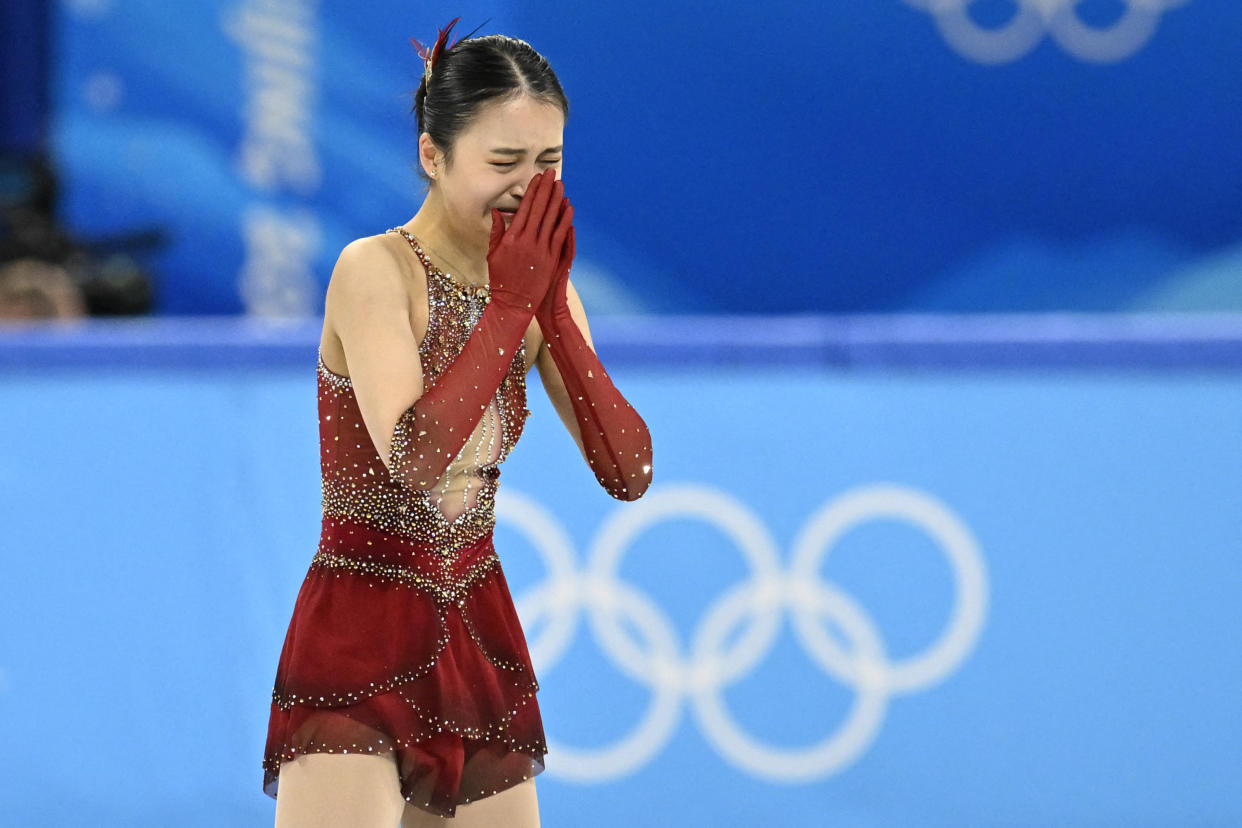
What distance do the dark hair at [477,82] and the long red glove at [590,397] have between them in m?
0.21

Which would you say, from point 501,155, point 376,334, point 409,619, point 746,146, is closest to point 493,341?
point 376,334

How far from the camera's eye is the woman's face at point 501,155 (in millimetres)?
2061

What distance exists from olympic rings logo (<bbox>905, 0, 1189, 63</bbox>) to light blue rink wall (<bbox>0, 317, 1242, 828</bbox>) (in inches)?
122

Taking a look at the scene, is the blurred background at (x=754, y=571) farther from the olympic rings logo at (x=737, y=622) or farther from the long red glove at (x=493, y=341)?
the long red glove at (x=493, y=341)

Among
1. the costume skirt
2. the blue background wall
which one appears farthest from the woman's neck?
the blue background wall

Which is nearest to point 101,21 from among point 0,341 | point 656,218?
point 656,218

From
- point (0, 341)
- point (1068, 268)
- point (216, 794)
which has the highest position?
point (1068, 268)

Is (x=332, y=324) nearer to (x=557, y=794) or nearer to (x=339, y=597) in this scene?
(x=339, y=597)

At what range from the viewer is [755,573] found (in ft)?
10.9

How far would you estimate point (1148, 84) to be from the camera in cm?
604

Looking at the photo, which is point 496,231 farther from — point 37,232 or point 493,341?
point 37,232

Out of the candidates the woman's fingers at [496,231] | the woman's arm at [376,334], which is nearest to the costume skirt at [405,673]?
the woman's arm at [376,334]

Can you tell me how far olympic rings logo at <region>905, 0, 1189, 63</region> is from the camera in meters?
6.02

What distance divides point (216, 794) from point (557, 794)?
77 centimetres
